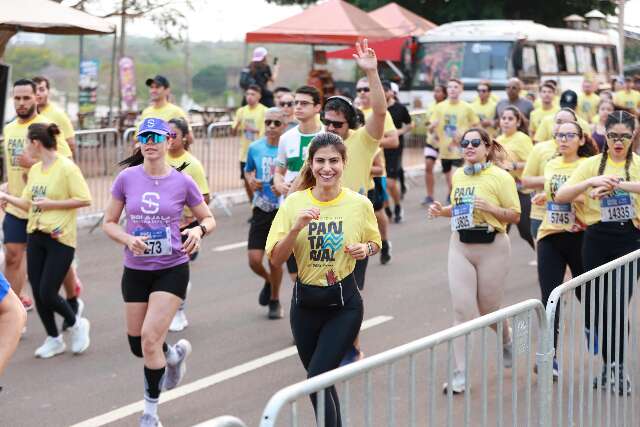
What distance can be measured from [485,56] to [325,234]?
22.0 m

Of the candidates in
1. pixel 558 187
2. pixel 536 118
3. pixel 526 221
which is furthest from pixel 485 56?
pixel 558 187

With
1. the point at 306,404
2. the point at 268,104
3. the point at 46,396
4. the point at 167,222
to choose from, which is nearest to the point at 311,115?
the point at 167,222

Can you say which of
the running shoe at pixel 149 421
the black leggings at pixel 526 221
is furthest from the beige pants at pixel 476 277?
the black leggings at pixel 526 221

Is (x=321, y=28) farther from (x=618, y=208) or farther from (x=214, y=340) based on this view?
(x=618, y=208)

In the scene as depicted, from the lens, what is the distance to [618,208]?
7.64 m

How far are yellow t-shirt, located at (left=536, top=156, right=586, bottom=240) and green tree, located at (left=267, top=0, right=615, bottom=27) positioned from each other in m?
29.2

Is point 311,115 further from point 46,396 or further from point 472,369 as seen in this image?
point 472,369

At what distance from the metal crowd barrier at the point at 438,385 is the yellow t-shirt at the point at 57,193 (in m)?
4.65

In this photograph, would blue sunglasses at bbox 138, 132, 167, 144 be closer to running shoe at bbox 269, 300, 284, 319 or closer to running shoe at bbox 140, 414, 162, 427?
running shoe at bbox 140, 414, 162, 427

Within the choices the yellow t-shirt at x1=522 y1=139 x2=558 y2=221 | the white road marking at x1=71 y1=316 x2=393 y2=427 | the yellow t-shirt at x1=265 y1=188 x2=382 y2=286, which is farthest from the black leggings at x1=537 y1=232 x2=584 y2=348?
the yellow t-shirt at x1=265 y1=188 x2=382 y2=286

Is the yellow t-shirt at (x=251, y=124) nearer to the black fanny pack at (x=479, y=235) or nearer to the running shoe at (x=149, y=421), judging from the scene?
the black fanny pack at (x=479, y=235)

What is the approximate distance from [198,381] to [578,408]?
3.56m

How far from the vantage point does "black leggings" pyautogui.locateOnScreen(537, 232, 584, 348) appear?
807 cm

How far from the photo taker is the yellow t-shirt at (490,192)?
7.86 m
